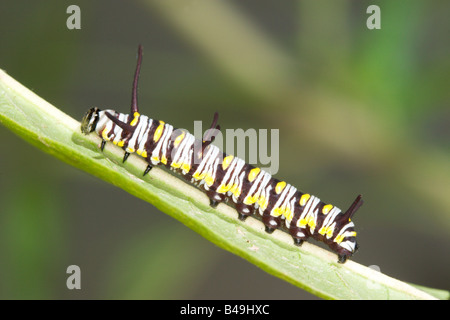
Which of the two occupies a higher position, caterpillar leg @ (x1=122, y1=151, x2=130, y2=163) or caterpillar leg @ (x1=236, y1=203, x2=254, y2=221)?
caterpillar leg @ (x1=122, y1=151, x2=130, y2=163)

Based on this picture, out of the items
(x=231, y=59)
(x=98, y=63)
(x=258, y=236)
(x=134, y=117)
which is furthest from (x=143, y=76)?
(x=258, y=236)

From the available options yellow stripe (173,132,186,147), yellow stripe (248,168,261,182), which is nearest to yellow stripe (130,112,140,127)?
yellow stripe (173,132,186,147)

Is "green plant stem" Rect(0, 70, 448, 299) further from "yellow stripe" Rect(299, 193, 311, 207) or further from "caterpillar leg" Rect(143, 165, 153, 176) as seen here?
"yellow stripe" Rect(299, 193, 311, 207)

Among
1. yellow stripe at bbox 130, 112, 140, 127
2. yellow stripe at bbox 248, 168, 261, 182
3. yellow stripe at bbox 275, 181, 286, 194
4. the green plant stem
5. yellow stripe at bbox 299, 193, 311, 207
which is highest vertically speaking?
yellow stripe at bbox 130, 112, 140, 127

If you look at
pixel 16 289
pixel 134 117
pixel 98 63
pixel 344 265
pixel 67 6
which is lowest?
pixel 16 289

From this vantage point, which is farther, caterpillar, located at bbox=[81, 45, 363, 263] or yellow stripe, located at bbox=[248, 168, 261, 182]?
yellow stripe, located at bbox=[248, 168, 261, 182]

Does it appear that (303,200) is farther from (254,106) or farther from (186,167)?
(254,106)
